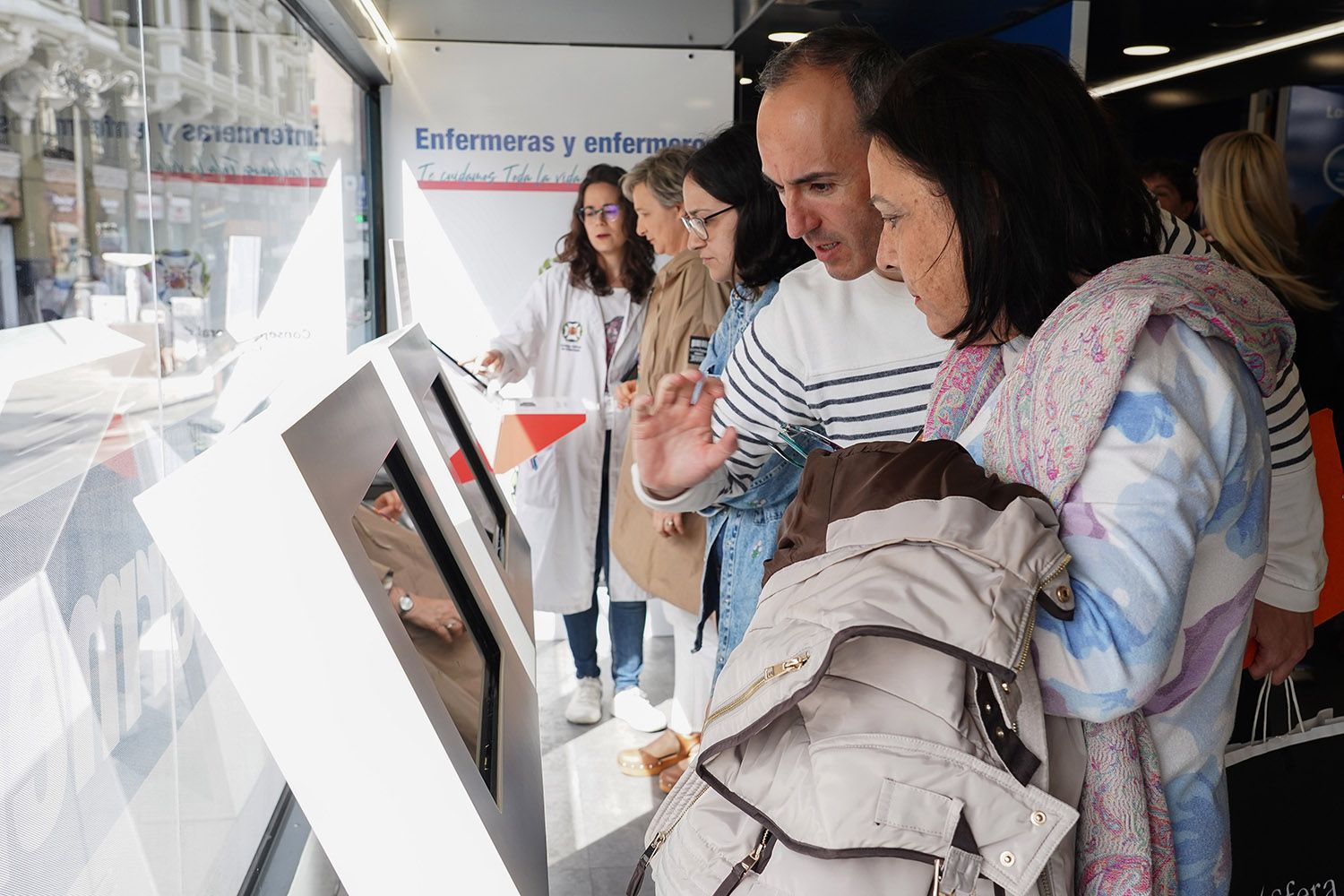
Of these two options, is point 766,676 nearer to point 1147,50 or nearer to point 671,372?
Result: point 671,372

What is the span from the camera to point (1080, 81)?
1271 millimetres

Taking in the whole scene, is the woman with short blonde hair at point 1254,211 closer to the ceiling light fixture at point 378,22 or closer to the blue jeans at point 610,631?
the blue jeans at point 610,631

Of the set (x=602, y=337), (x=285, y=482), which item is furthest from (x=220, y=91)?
(x=602, y=337)

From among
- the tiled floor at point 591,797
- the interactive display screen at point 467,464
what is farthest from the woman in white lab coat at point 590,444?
the interactive display screen at point 467,464

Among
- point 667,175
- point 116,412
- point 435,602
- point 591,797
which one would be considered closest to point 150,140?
point 116,412

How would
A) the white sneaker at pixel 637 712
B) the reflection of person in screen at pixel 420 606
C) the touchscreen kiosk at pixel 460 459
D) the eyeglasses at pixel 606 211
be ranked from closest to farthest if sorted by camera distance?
the reflection of person in screen at pixel 420 606 → the touchscreen kiosk at pixel 460 459 → the white sneaker at pixel 637 712 → the eyeglasses at pixel 606 211

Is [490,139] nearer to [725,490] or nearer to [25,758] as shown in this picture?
[725,490]

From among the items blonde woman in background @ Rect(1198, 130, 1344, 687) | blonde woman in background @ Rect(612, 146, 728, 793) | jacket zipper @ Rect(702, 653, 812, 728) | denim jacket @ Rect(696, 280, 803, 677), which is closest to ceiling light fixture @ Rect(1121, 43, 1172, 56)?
blonde woman in background @ Rect(1198, 130, 1344, 687)

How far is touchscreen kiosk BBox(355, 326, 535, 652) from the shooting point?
1518mm

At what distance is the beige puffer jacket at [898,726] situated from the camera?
3.06ft

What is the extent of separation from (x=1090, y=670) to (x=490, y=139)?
15.9 feet

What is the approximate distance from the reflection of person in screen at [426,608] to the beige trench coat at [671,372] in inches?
60.8

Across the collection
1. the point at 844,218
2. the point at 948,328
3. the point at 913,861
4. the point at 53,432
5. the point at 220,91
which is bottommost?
the point at 913,861

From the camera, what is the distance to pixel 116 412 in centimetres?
142
